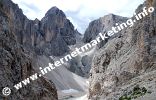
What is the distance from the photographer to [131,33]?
5003 centimetres

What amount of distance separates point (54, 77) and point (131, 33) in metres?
108

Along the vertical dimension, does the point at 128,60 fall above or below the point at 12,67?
above

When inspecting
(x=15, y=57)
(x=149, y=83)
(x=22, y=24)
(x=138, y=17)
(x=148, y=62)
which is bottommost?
(x=149, y=83)

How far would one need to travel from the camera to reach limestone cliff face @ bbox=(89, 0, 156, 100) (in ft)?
122

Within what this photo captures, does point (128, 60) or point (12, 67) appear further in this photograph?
point (128, 60)

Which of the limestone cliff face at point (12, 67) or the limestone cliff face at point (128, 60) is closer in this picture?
the limestone cliff face at point (12, 67)

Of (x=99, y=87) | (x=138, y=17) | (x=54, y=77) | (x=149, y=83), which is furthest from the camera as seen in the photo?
(x=54, y=77)

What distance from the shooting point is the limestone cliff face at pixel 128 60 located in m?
37.1

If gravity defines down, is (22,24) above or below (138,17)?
above

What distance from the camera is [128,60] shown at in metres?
45.2

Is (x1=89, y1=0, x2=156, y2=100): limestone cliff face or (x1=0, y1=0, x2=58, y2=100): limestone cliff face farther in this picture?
(x1=89, y1=0, x2=156, y2=100): limestone cliff face

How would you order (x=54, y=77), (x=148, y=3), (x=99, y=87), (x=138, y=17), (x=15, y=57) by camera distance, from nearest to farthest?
(x=15, y=57), (x=148, y=3), (x=138, y=17), (x=99, y=87), (x=54, y=77)

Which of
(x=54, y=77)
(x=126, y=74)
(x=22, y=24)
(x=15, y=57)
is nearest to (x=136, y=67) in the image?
(x=126, y=74)

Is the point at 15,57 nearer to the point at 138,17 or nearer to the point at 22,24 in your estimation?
the point at 138,17
